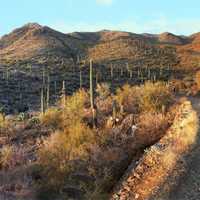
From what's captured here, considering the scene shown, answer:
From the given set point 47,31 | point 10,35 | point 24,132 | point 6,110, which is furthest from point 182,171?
point 10,35

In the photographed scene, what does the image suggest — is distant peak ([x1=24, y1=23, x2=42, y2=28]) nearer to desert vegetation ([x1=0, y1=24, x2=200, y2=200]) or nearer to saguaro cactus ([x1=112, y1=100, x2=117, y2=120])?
desert vegetation ([x1=0, y1=24, x2=200, y2=200])

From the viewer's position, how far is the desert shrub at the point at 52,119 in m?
28.6

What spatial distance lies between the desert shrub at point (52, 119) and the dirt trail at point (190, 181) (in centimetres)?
1040

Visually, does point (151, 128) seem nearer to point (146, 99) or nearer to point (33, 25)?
point (146, 99)

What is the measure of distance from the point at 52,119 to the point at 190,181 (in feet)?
42.8

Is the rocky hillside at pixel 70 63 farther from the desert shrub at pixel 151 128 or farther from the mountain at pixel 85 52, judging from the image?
the desert shrub at pixel 151 128

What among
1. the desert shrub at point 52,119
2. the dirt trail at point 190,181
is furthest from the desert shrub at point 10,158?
the dirt trail at point 190,181

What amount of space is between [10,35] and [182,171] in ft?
357

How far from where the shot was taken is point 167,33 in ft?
469

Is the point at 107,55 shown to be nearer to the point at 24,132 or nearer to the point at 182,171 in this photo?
the point at 24,132

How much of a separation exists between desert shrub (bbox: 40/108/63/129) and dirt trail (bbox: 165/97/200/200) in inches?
409

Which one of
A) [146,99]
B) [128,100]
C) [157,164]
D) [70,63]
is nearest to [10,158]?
[157,164]

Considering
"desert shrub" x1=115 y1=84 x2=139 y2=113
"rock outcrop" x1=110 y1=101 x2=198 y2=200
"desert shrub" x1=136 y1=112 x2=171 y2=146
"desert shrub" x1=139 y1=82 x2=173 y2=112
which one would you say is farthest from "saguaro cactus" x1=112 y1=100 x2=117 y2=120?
"rock outcrop" x1=110 y1=101 x2=198 y2=200

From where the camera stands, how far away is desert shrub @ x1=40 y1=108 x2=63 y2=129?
93.9 ft
